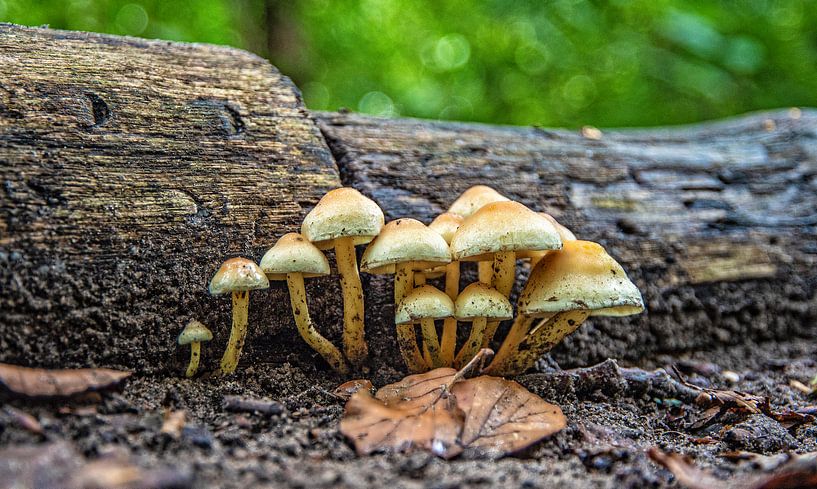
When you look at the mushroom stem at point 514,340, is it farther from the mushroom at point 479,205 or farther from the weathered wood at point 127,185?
the weathered wood at point 127,185

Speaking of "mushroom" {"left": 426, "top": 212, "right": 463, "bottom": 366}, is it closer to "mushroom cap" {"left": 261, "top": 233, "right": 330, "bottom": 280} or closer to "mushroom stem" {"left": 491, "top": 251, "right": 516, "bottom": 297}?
"mushroom stem" {"left": 491, "top": 251, "right": 516, "bottom": 297}

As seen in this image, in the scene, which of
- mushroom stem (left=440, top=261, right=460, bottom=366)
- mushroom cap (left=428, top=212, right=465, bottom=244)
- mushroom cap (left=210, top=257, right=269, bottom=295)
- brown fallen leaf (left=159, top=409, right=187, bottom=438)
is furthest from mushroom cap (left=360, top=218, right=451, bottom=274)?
brown fallen leaf (left=159, top=409, right=187, bottom=438)

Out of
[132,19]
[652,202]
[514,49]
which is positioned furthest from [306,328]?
[514,49]

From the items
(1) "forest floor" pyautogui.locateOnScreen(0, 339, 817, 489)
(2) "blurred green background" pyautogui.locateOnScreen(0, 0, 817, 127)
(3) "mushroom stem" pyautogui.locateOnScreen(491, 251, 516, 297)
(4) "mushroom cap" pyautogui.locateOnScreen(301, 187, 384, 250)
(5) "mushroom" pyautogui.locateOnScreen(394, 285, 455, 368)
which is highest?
(2) "blurred green background" pyautogui.locateOnScreen(0, 0, 817, 127)

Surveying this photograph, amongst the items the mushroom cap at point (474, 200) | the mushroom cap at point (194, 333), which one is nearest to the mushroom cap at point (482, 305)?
the mushroom cap at point (474, 200)

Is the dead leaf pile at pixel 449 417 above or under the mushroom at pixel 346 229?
under

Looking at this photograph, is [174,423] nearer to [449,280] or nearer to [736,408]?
[449,280]

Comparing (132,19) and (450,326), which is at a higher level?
(132,19)
